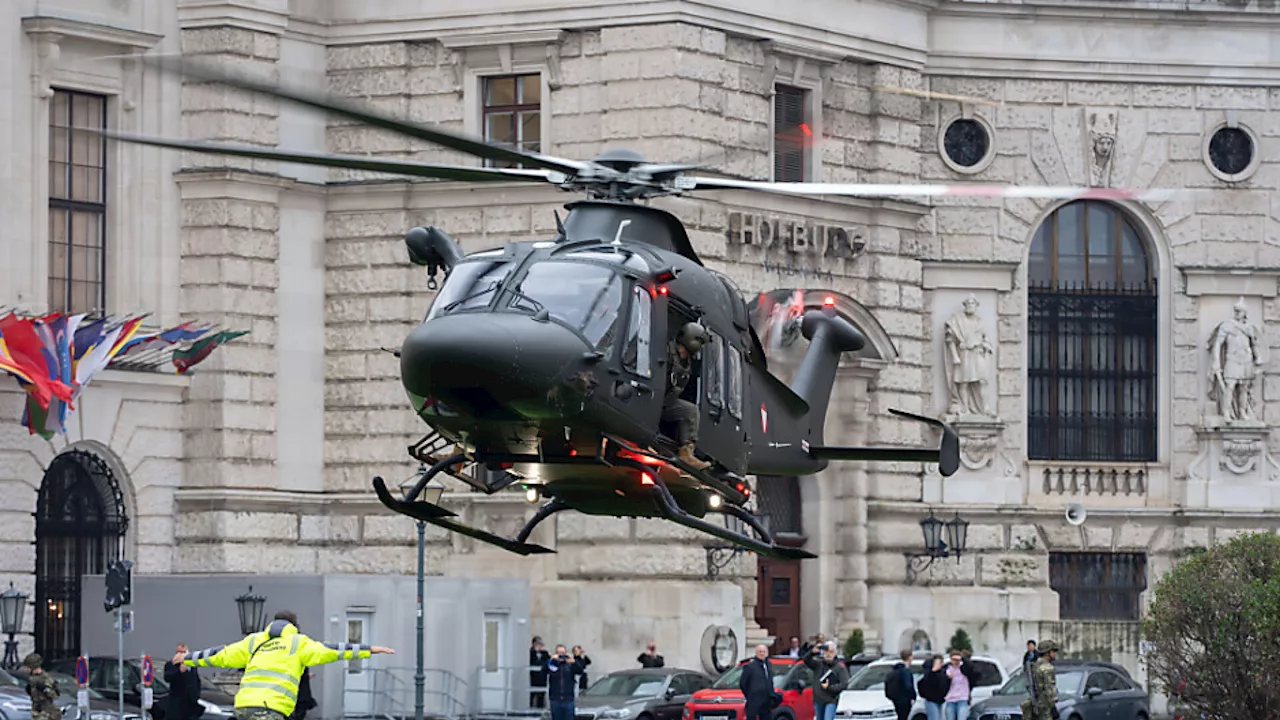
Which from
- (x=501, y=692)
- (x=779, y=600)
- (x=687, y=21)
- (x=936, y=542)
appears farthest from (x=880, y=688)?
(x=687, y=21)

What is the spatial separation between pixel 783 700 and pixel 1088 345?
53.3 feet

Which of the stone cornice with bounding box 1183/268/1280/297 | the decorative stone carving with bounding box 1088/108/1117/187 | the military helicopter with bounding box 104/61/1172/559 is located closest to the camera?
the military helicopter with bounding box 104/61/1172/559

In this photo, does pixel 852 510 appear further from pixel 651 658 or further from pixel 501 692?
pixel 501 692

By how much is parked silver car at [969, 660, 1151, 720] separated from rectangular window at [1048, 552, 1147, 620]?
418 inches

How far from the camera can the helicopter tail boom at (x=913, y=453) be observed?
104 ft

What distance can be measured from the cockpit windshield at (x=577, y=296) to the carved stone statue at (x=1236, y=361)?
3014 cm

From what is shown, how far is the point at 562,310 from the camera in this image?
89.5 ft

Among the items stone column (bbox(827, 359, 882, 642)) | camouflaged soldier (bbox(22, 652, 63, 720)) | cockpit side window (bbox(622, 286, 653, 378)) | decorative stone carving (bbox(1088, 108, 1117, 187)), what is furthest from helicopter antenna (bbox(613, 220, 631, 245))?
decorative stone carving (bbox(1088, 108, 1117, 187))

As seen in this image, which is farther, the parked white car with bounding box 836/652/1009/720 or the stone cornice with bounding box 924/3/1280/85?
the stone cornice with bounding box 924/3/1280/85

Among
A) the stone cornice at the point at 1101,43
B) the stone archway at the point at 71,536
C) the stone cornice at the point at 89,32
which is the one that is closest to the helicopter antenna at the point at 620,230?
the stone archway at the point at 71,536

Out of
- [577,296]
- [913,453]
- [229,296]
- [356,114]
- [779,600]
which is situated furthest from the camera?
[779,600]

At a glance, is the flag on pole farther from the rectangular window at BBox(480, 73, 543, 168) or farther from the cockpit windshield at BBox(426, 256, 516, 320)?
the cockpit windshield at BBox(426, 256, 516, 320)

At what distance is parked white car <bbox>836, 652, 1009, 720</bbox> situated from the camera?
4422 centimetres

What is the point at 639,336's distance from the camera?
1099 inches
